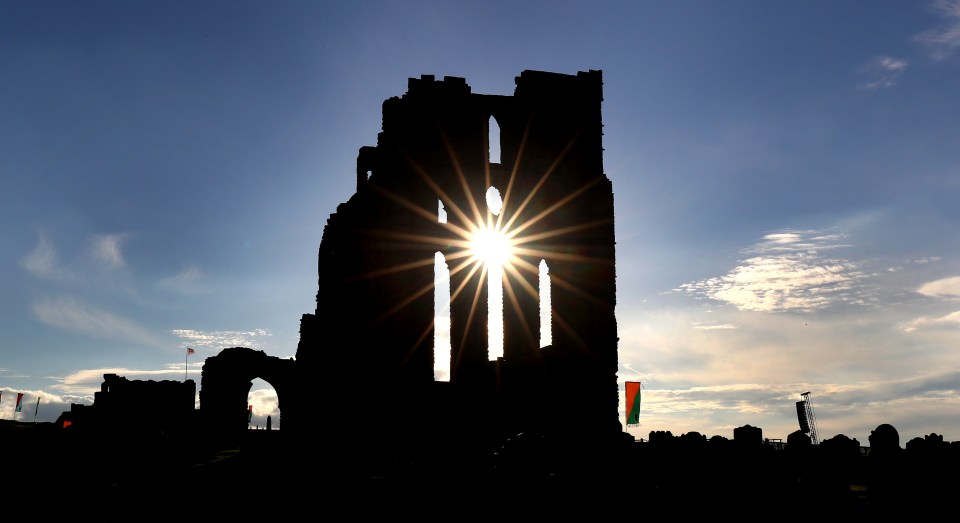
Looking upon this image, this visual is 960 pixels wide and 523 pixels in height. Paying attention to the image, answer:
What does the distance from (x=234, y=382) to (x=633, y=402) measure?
13.4m

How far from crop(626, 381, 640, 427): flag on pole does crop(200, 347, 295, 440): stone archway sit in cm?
1141

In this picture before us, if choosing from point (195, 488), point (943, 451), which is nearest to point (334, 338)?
point (195, 488)

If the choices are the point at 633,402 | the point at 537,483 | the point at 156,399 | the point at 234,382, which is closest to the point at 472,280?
the point at 633,402

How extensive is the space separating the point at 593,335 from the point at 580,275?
1.84 m

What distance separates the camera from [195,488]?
29.9 ft

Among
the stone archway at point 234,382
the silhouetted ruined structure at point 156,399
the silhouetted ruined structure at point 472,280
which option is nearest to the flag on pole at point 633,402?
the silhouetted ruined structure at point 472,280

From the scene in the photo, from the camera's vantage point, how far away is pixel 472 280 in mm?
21594

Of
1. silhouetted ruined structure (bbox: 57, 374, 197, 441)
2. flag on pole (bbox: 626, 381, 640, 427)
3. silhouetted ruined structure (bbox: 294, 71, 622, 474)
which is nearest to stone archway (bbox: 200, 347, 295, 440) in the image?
silhouetted ruined structure (bbox: 57, 374, 197, 441)

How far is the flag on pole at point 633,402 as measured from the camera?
2402cm

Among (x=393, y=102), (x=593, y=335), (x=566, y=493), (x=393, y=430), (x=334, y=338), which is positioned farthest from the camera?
(x=334, y=338)

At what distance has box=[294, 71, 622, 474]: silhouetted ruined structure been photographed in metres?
20.4

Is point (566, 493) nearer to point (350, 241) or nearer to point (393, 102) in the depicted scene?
point (350, 241)

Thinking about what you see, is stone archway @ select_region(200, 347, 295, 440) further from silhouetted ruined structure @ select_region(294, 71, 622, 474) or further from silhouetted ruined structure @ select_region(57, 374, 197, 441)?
silhouetted ruined structure @ select_region(294, 71, 622, 474)

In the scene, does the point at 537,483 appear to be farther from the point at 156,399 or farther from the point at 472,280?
the point at 156,399
